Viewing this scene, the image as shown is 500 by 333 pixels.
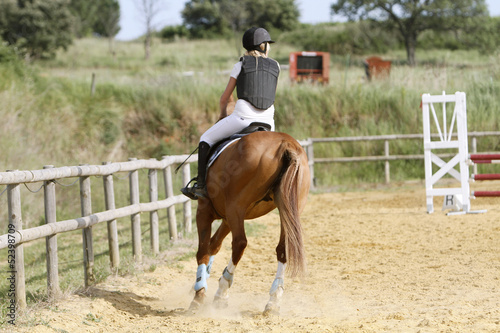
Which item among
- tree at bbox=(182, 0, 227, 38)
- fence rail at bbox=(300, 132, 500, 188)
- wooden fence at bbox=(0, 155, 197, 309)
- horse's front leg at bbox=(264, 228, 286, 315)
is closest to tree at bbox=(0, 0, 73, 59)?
tree at bbox=(182, 0, 227, 38)

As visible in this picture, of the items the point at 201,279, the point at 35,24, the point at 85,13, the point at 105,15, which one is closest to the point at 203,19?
the point at 105,15

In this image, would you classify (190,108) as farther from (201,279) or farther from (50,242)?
(201,279)

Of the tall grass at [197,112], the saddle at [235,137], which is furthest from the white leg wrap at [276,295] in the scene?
the tall grass at [197,112]

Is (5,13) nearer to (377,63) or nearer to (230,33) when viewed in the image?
(230,33)

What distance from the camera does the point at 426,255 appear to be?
7602mm

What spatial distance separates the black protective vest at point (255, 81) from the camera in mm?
5539

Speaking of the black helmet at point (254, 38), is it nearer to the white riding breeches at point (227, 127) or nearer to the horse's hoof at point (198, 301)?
the white riding breeches at point (227, 127)

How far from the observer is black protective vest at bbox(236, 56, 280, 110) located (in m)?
5.54

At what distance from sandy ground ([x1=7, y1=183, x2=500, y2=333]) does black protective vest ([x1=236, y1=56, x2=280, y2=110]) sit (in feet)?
5.74

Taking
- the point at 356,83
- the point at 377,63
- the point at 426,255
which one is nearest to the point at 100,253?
the point at 426,255

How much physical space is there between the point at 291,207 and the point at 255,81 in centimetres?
130

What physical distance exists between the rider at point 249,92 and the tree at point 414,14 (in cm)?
3703

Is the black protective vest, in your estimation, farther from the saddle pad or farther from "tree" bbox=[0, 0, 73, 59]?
"tree" bbox=[0, 0, 73, 59]

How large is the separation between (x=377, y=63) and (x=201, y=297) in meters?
25.1
